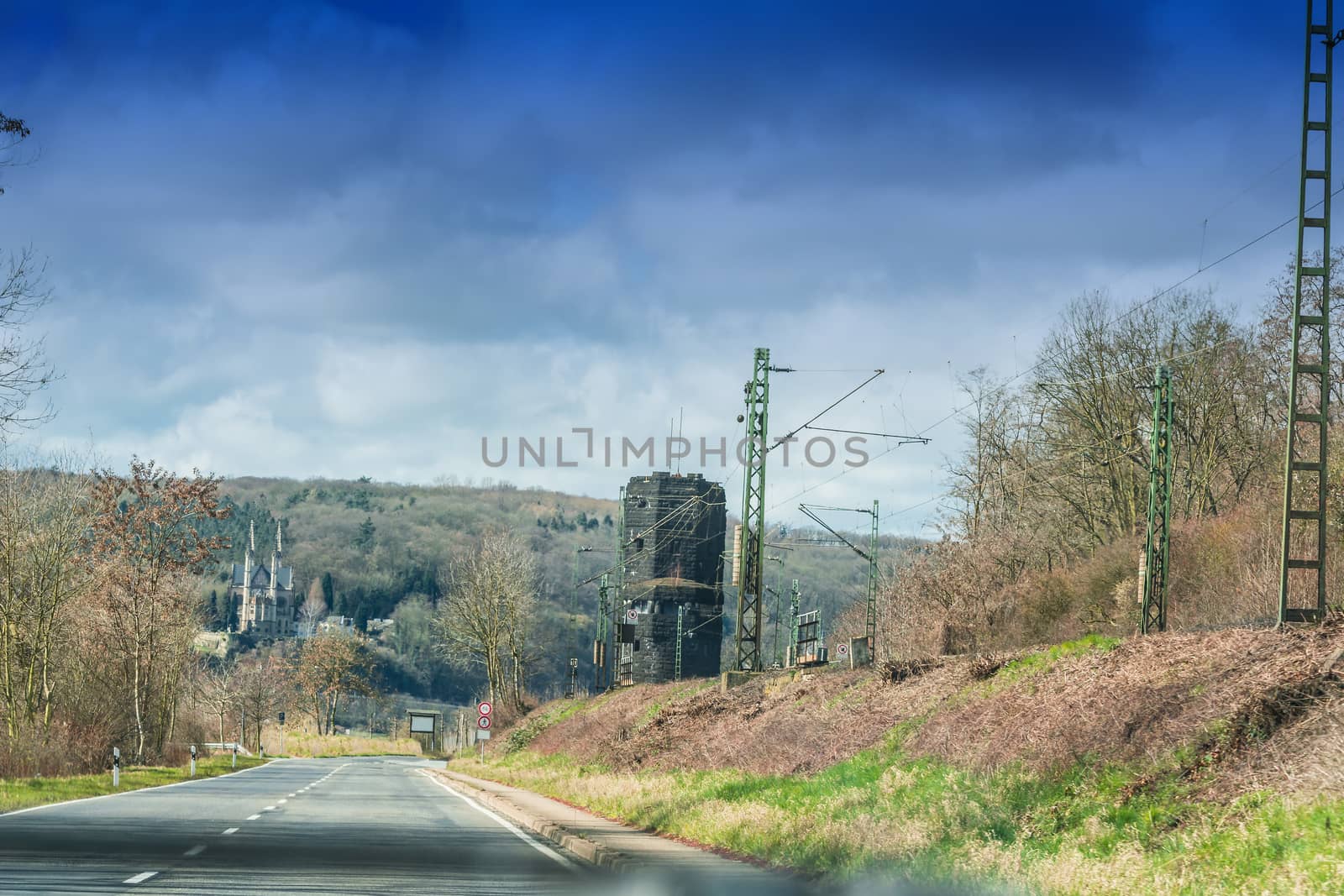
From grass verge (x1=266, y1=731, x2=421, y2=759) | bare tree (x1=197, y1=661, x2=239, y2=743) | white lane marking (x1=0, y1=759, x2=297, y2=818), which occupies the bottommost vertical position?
grass verge (x1=266, y1=731, x2=421, y2=759)

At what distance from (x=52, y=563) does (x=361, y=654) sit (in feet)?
265

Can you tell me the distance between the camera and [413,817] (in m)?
27.0

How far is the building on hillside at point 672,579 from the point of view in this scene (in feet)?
287

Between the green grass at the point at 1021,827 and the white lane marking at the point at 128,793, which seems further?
the white lane marking at the point at 128,793

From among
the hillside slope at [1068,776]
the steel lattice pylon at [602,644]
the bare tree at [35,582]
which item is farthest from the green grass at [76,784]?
the steel lattice pylon at [602,644]

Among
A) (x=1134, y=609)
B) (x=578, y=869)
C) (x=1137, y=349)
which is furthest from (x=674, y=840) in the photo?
(x=1137, y=349)

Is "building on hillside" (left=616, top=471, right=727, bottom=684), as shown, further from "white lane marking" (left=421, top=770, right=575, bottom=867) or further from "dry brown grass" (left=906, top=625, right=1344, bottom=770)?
"dry brown grass" (left=906, top=625, right=1344, bottom=770)

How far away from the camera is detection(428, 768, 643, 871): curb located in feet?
55.5

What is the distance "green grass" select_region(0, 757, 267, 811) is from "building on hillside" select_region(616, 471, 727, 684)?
35.5 metres

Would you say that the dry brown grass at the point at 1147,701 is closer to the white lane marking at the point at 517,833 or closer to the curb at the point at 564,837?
the curb at the point at 564,837

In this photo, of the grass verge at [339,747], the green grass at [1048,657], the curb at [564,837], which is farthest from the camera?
the grass verge at [339,747]

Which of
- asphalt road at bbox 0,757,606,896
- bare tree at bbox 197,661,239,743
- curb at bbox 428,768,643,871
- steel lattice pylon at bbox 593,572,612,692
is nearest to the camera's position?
asphalt road at bbox 0,757,606,896

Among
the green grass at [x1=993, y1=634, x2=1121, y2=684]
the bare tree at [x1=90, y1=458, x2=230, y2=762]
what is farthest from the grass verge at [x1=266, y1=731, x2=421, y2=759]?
the green grass at [x1=993, y1=634, x2=1121, y2=684]

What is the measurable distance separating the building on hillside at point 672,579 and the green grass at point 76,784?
116 ft
